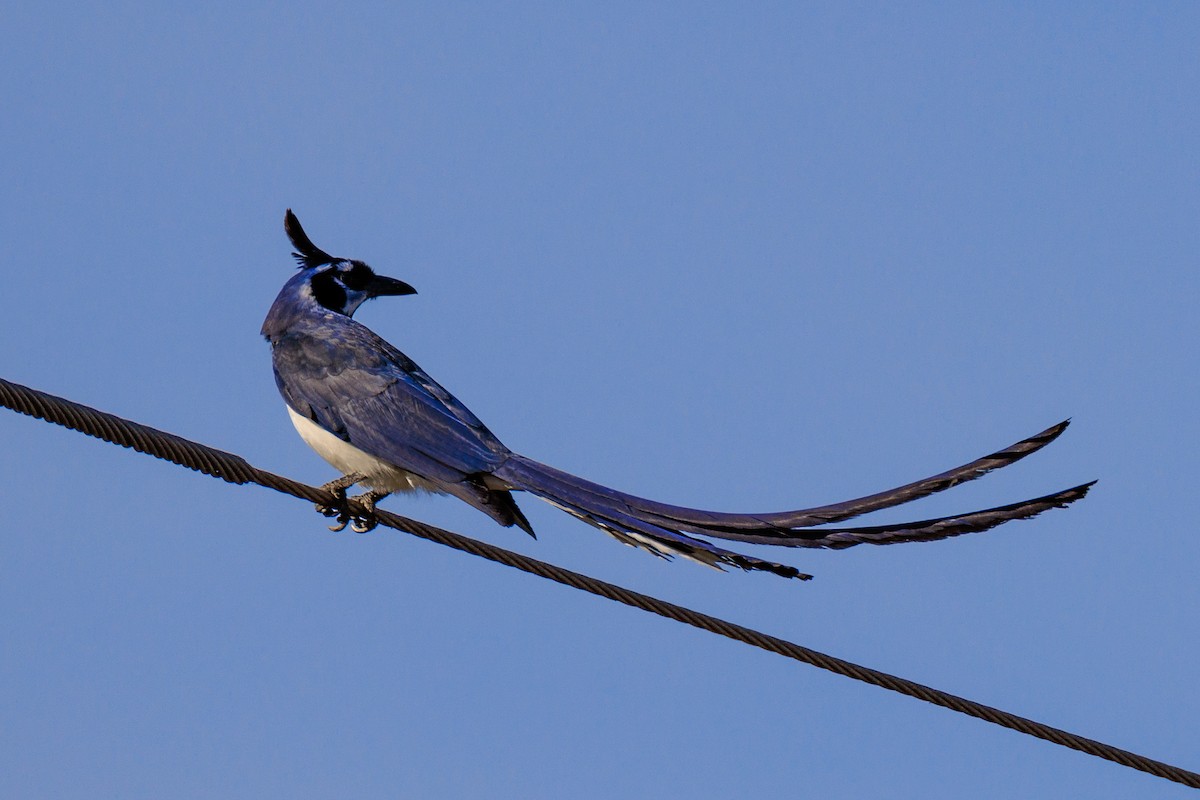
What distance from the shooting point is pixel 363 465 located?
5.42 meters

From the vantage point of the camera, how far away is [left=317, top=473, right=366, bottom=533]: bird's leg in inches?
201

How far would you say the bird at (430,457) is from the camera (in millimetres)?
3377

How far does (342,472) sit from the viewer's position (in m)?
5.58

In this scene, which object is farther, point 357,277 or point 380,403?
point 357,277

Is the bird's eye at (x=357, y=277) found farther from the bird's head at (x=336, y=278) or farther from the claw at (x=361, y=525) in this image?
the claw at (x=361, y=525)

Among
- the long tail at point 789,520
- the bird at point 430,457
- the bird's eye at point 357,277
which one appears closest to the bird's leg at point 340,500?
the bird at point 430,457

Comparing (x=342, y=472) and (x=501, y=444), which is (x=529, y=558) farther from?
(x=342, y=472)

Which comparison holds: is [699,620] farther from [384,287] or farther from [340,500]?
[384,287]

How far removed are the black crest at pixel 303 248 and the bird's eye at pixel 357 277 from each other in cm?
9

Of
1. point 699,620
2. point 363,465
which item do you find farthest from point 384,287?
point 699,620

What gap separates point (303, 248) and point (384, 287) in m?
0.42

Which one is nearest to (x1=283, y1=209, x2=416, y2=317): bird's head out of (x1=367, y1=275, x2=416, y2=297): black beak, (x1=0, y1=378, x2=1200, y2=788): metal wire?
(x1=367, y1=275, x2=416, y2=297): black beak

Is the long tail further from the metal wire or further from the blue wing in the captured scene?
the blue wing

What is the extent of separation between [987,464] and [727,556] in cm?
74
